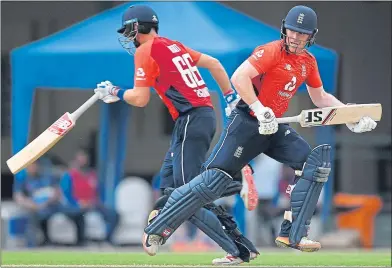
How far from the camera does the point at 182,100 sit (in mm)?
8242

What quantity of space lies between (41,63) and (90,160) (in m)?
4.32

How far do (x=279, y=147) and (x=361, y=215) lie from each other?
6.97 meters

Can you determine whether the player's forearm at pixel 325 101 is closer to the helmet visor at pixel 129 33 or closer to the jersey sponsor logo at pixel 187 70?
the jersey sponsor logo at pixel 187 70

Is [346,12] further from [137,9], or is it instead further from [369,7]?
[137,9]

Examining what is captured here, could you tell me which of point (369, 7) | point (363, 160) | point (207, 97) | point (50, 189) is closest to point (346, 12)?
point (369, 7)

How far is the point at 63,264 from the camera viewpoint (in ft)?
28.4

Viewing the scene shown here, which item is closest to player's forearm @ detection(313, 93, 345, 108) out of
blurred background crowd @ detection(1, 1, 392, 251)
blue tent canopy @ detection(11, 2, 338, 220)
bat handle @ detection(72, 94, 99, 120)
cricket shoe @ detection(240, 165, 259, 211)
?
cricket shoe @ detection(240, 165, 259, 211)

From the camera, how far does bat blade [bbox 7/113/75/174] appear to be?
27.3 ft

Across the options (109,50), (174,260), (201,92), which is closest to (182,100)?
(201,92)

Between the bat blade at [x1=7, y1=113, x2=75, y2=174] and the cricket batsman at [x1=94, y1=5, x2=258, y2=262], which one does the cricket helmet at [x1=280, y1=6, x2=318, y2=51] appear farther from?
the bat blade at [x1=7, y1=113, x2=75, y2=174]

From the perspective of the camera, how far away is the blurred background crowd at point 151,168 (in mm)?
13859

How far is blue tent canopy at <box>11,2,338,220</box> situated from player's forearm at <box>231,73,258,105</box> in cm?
446

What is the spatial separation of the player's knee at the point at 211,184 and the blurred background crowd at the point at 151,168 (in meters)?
4.77

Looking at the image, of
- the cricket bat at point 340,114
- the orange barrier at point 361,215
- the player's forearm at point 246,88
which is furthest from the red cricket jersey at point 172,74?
the orange barrier at point 361,215
